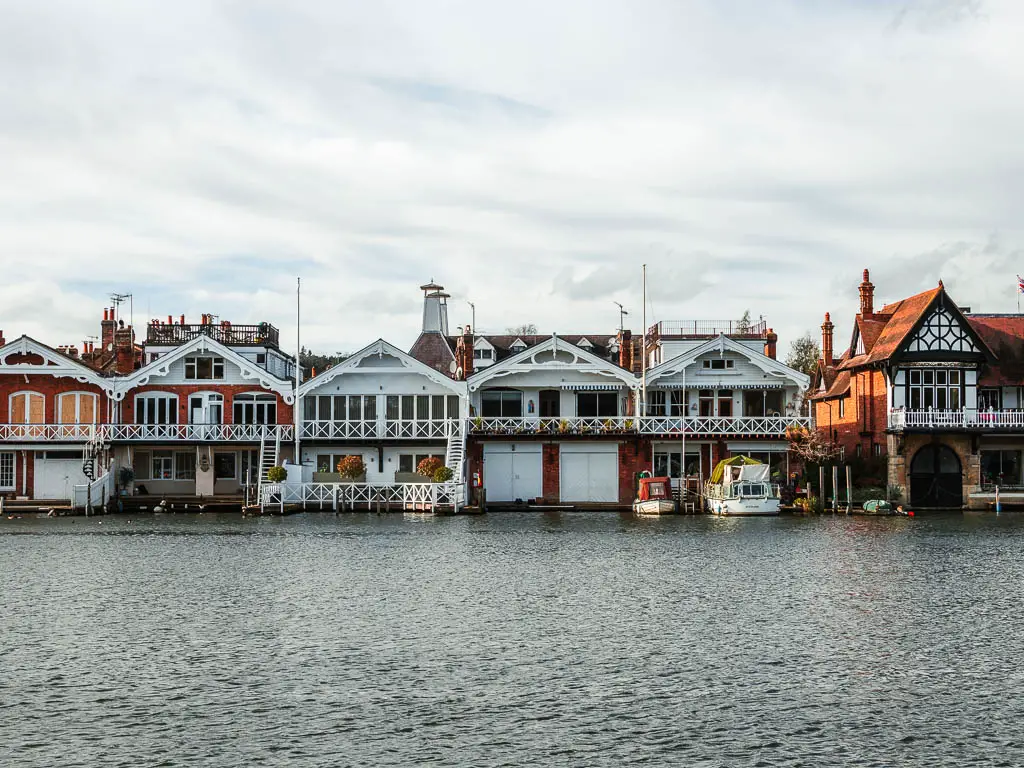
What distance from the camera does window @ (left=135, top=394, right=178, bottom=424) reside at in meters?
60.9

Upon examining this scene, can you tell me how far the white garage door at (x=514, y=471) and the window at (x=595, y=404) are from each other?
3386 millimetres

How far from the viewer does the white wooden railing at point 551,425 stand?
59938 mm

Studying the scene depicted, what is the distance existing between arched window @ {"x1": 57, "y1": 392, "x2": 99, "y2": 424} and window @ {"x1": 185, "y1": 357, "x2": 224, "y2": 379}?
4644 mm

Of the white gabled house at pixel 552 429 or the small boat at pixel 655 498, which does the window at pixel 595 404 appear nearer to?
the white gabled house at pixel 552 429

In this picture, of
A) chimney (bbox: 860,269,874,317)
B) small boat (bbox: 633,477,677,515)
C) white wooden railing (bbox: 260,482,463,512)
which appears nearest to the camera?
small boat (bbox: 633,477,677,515)

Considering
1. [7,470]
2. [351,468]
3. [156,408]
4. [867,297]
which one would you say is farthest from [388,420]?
[867,297]

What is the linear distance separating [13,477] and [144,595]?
34.1m

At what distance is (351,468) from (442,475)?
4373mm

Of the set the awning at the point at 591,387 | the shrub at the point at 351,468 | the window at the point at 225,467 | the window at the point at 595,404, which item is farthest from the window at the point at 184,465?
the window at the point at 595,404

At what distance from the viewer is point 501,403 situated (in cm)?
6247

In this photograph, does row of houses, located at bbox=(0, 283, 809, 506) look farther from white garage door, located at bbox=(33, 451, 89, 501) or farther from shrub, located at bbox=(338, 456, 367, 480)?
shrub, located at bbox=(338, 456, 367, 480)

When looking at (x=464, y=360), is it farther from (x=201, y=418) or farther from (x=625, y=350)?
(x=201, y=418)

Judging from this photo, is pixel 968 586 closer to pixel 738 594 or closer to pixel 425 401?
pixel 738 594

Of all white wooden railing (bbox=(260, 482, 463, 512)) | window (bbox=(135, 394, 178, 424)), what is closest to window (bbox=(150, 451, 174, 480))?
window (bbox=(135, 394, 178, 424))
